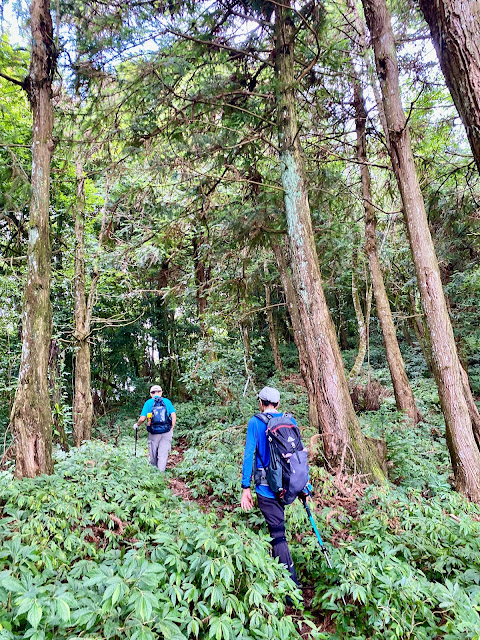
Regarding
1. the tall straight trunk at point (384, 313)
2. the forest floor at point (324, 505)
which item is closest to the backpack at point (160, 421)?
the forest floor at point (324, 505)

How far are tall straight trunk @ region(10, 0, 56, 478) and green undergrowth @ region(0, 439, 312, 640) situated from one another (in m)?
0.45

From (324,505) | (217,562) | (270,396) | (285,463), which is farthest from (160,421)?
(217,562)

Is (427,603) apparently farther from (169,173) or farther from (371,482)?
(169,173)

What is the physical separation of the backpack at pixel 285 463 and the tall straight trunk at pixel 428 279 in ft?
8.87

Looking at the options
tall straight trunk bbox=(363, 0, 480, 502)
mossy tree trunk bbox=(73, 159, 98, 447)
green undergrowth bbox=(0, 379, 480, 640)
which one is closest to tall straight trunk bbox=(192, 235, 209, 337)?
mossy tree trunk bbox=(73, 159, 98, 447)

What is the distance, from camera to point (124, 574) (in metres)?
2.18

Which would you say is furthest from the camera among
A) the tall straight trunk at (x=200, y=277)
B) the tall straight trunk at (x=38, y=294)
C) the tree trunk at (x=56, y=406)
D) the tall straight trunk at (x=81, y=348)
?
the tall straight trunk at (x=200, y=277)

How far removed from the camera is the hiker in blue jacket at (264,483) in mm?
3368

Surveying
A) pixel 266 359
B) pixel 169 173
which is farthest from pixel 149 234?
pixel 266 359

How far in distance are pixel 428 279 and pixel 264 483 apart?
3.61 metres

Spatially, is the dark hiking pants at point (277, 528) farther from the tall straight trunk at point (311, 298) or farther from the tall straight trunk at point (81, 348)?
the tall straight trunk at point (81, 348)

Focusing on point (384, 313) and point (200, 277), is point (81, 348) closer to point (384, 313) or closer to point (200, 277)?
point (200, 277)

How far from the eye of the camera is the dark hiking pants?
3.33 meters

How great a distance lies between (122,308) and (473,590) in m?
13.7
